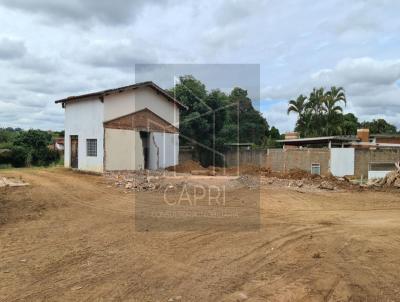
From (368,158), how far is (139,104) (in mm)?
14332

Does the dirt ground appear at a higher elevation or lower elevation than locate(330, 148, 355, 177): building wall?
lower

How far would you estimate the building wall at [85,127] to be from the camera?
69.5 ft

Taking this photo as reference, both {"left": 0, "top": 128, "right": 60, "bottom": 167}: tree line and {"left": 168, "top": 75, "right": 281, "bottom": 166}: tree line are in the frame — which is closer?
{"left": 0, "top": 128, "right": 60, "bottom": 167}: tree line

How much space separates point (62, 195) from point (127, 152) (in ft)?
26.3

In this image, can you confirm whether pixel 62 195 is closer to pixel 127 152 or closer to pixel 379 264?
pixel 127 152

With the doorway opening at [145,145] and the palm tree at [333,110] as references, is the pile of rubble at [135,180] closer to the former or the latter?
the doorway opening at [145,145]

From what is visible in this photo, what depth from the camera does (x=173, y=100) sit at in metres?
25.9

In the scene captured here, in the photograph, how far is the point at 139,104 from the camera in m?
23.3

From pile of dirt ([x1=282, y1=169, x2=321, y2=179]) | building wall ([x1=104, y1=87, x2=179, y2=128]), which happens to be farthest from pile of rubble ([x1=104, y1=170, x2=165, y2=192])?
pile of dirt ([x1=282, y1=169, x2=321, y2=179])

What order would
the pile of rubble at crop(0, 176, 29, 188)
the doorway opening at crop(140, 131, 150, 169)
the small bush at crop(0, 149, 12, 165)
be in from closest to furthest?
the pile of rubble at crop(0, 176, 29, 188)
the doorway opening at crop(140, 131, 150, 169)
the small bush at crop(0, 149, 12, 165)

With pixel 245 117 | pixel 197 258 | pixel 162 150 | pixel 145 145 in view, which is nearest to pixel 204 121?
pixel 162 150

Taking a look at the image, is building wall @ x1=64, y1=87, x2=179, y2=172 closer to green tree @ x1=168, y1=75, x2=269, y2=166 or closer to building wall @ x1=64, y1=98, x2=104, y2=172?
building wall @ x1=64, y1=98, x2=104, y2=172

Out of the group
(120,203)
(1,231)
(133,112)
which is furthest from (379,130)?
(1,231)

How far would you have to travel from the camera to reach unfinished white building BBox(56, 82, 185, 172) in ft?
69.5
